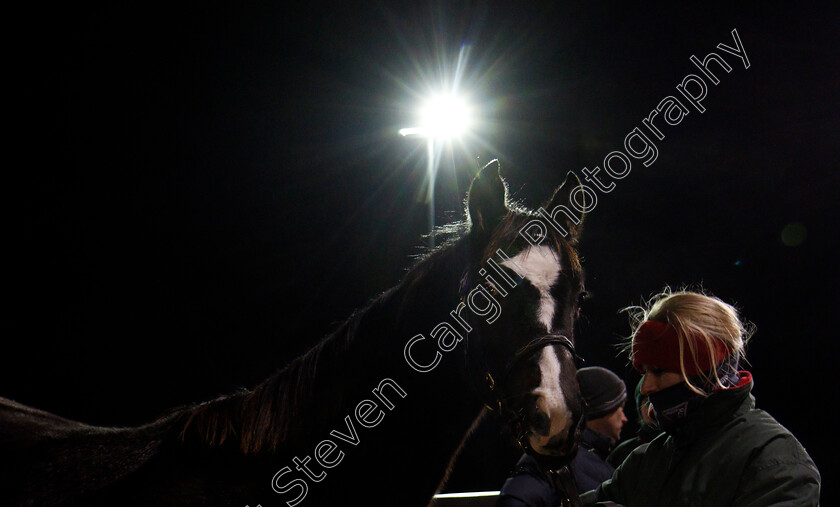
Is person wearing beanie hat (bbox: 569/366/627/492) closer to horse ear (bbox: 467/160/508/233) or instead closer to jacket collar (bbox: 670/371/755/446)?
Result: jacket collar (bbox: 670/371/755/446)

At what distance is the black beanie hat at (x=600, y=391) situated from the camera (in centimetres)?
287

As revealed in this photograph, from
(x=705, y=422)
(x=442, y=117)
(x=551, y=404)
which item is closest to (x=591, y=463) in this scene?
(x=705, y=422)

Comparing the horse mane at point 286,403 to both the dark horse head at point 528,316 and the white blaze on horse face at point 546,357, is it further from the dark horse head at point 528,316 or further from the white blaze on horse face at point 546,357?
the white blaze on horse face at point 546,357

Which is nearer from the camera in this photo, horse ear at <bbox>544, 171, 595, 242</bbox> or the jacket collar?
the jacket collar

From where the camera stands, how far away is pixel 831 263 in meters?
4.88

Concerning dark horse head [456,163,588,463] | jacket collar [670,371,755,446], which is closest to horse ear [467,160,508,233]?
dark horse head [456,163,588,463]

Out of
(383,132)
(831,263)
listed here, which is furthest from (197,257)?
(831,263)

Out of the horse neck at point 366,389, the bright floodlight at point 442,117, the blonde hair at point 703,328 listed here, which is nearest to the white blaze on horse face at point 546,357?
the horse neck at point 366,389

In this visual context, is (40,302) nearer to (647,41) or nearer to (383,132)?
(383,132)

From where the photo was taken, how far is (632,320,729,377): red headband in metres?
1.53

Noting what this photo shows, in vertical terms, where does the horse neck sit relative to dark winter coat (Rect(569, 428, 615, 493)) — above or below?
above

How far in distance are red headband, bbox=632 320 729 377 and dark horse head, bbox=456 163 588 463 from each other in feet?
0.73

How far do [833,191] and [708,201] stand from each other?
107 centimetres

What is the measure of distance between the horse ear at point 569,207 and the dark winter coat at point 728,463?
0.80 metres
